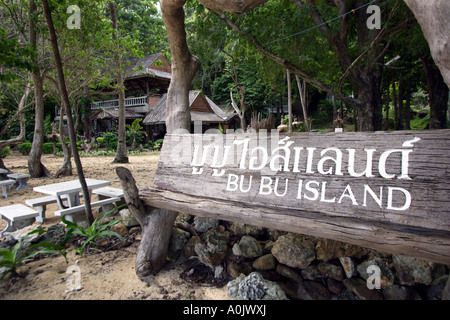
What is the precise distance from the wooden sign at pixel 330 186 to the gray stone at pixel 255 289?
64 centimetres

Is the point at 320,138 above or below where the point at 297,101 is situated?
below

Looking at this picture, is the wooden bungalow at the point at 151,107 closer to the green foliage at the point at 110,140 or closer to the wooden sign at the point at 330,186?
the green foliage at the point at 110,140

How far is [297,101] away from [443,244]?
2537cm

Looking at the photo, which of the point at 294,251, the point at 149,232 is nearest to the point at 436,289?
the point at 294,251

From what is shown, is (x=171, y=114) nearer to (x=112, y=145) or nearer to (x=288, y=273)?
(x=288, y=273)

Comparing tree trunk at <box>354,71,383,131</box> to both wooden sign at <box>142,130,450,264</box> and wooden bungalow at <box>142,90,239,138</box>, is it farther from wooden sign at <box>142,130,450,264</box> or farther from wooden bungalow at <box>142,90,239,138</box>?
wooden bungalow at <box>142,90,239,138</box>

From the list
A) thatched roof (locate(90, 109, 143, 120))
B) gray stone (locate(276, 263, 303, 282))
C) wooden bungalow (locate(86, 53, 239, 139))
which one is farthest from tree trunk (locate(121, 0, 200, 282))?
thatched roof (locate(90, 109, 143, 120))

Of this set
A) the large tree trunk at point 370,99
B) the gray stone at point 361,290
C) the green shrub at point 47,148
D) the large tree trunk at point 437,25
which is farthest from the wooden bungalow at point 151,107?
the large tree trunk at point 437,25

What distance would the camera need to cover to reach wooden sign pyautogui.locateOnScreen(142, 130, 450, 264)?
5.11ft

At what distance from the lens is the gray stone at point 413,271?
2205 millimetres

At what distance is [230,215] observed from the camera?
2.11m

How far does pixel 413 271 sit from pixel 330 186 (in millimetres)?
1255
